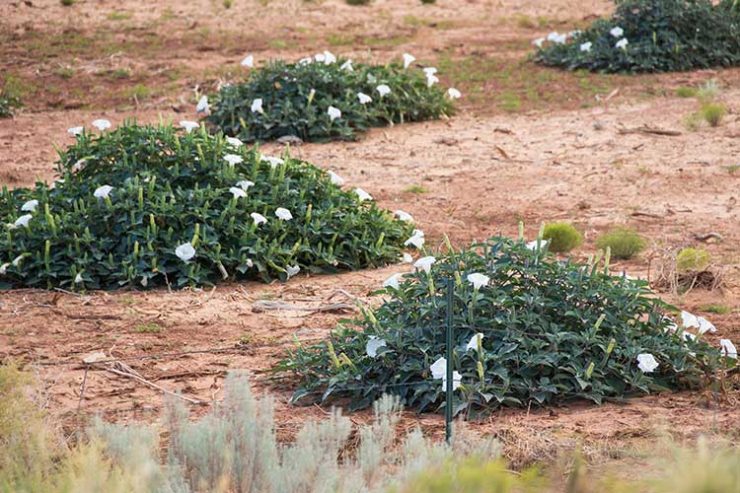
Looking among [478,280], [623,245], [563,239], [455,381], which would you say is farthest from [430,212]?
[455,381]

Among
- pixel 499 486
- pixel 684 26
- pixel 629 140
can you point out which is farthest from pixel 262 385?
pixel 684 26

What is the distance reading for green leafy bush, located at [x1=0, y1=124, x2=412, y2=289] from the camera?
6695mm

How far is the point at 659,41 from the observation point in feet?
42.0

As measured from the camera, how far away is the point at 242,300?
21.0ft

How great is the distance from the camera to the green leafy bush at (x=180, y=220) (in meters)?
6.70

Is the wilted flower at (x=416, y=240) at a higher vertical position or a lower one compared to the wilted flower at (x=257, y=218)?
lower

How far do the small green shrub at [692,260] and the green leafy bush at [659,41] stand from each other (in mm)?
5959

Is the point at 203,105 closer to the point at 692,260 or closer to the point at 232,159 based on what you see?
the point at 232,159

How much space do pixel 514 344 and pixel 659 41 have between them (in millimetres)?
8525

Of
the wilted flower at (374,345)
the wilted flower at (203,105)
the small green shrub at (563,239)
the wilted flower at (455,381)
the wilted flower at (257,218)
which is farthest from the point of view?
the wilted flower at (203,105)

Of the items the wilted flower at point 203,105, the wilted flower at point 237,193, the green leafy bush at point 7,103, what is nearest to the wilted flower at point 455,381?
the wilted flower at point 237,193

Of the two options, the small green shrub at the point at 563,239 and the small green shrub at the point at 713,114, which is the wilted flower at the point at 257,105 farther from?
the small green shrub at the point at 563,239

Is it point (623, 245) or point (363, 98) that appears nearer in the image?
point (623, 245)

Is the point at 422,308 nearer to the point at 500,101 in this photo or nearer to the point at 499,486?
the point at 499,486
